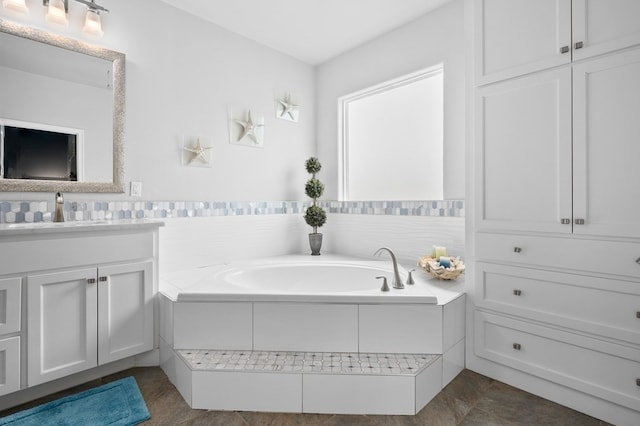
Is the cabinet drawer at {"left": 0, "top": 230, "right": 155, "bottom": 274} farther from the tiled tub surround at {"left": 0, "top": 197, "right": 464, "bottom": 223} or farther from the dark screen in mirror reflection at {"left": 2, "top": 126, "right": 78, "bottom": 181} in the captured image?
the dark screen in mirror reflection at {"left": 2, "top": 126, "right": 78, "bottom": 181}

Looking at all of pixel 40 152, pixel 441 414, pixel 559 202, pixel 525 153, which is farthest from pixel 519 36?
pixel 40 152

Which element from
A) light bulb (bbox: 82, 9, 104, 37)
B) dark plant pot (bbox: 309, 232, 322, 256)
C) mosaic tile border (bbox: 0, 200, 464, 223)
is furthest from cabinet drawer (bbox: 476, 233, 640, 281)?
light bulb (bbox: 82, 9, 104, 37)

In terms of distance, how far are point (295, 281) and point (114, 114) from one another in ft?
5.82

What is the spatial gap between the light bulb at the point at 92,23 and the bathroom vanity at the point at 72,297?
1.27 meters

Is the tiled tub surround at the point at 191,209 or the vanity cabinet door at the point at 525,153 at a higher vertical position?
the vanity cabinet door at the point at 525,153

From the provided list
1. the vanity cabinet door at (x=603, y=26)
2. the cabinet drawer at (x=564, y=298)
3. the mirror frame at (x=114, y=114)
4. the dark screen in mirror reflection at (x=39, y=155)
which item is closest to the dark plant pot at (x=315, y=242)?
the cabinet drawer at (x=564, y=298)

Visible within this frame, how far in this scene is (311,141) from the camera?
358 cm

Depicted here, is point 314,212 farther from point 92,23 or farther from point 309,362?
point 92,23

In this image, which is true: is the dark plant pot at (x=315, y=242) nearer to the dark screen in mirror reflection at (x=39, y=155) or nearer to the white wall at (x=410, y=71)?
the white wall at (x=410, y=71)

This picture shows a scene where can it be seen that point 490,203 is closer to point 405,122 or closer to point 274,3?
point 405,122

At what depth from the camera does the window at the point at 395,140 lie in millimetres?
2770

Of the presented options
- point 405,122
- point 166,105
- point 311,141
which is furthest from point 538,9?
point 166,105

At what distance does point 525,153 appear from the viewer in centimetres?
184

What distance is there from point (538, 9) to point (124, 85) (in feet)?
8.37
